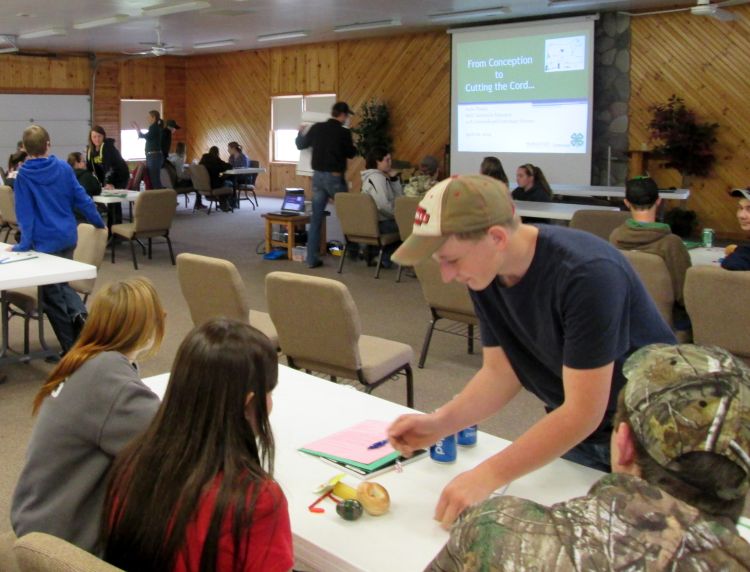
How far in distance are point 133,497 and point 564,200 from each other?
365 inches

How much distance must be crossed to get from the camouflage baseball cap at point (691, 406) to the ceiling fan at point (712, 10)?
26.5 feet

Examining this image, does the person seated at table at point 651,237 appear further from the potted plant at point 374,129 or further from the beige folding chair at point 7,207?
the potted plant at point 374,129

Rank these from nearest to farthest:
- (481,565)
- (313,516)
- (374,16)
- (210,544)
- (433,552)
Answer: (481,565) < (210,544) < (433,552) < (313,516) < (374,16)

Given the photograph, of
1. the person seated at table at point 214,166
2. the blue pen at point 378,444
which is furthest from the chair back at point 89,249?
the person seated at table at point 214,166

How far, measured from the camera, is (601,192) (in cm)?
938

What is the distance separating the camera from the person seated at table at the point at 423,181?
809cm

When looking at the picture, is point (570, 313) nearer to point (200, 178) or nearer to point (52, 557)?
point (52, 557)

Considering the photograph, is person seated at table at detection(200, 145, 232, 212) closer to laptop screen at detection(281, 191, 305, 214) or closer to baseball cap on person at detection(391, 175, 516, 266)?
laptop screen at detection(281, 191, 305, 214)

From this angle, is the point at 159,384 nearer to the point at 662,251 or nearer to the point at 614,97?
the point at 662,251

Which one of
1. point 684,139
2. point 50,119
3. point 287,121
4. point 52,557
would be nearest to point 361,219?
point 684,139

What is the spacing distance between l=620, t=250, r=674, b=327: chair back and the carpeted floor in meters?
0.87

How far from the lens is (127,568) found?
1.41 metres

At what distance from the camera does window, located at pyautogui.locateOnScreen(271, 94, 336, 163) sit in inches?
605

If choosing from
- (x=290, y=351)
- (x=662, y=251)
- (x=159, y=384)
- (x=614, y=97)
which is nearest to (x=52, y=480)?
(x=159, y=384)
